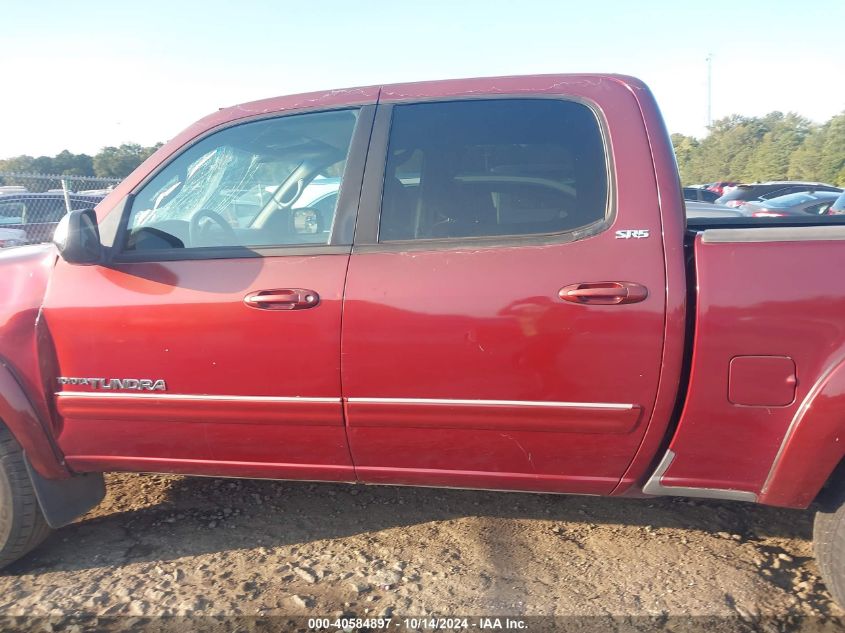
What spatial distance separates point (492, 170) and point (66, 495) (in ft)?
7.14

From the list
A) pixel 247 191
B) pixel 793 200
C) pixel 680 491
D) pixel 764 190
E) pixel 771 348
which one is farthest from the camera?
pixel 764 190

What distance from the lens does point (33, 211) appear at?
854cm

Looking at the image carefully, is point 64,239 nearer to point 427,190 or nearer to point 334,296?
point 334,296

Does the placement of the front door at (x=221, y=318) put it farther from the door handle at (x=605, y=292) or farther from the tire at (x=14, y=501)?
the door handle at (x=605, y=292)

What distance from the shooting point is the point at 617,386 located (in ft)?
6.78

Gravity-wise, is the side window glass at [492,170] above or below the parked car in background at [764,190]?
above

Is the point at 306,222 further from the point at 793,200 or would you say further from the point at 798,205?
the point at 793,200

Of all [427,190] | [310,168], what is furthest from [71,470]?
[427,190]

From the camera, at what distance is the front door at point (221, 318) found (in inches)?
87.9

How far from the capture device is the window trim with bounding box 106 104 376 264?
89.8 inches

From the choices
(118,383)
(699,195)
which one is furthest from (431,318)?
(699,195)

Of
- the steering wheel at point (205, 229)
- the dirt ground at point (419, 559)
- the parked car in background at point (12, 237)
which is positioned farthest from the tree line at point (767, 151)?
the steering wheel at point (205, 229)

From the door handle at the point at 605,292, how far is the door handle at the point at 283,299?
85cm

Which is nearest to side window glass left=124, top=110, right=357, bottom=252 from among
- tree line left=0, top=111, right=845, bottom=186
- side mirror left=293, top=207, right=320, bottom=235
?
side mirror left=293, top=207, right=320, bottom=235
